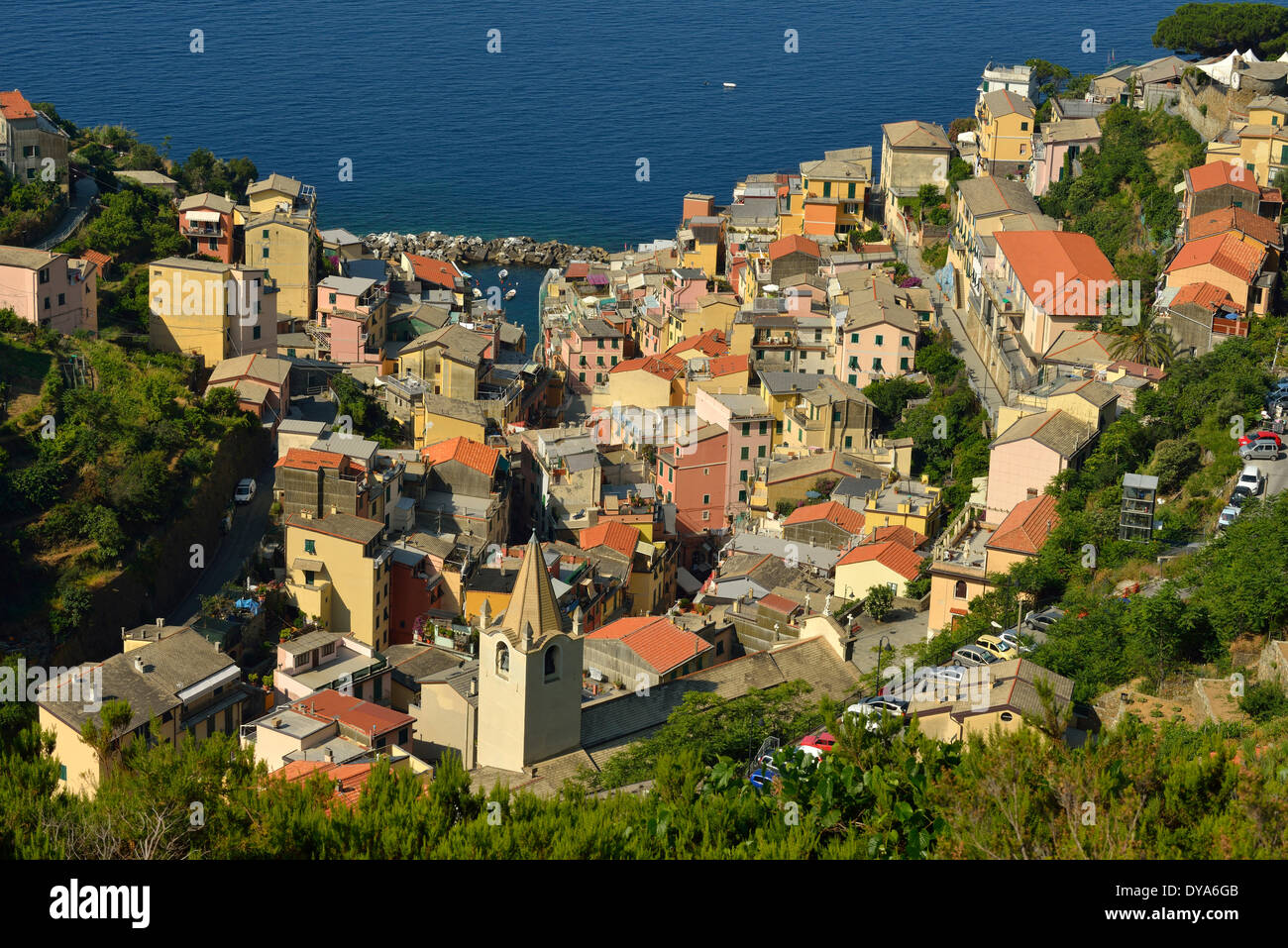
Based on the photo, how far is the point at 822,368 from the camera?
55.2 metres

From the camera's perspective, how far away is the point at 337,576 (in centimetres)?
4159

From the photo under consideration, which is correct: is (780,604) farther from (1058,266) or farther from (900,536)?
(1058,266)

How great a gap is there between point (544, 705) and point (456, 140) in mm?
82935

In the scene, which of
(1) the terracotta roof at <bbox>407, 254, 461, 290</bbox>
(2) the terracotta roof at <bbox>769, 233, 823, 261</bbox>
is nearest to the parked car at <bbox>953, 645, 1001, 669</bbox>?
(2) the terracotta roof at <bbox>769, 233, 823, 261</bbox>

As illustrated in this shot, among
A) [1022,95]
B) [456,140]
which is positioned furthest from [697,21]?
[1022,95]

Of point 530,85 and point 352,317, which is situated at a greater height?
point 530,85

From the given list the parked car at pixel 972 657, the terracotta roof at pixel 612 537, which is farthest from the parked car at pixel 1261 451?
the terracotta roof at pixel 612 537

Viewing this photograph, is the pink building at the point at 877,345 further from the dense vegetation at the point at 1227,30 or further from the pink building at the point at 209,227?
the dense vegetation at the point at 1227,30

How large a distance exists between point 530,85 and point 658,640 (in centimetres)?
9062

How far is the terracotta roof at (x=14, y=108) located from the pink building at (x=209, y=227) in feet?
20.2

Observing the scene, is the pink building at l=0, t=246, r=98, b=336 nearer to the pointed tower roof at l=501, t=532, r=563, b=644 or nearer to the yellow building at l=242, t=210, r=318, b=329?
the yellow building at l=242, t=210, r=318, b=329

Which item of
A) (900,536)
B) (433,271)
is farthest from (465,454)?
(433,271)

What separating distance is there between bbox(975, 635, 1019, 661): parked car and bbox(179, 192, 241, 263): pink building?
3575 cm
